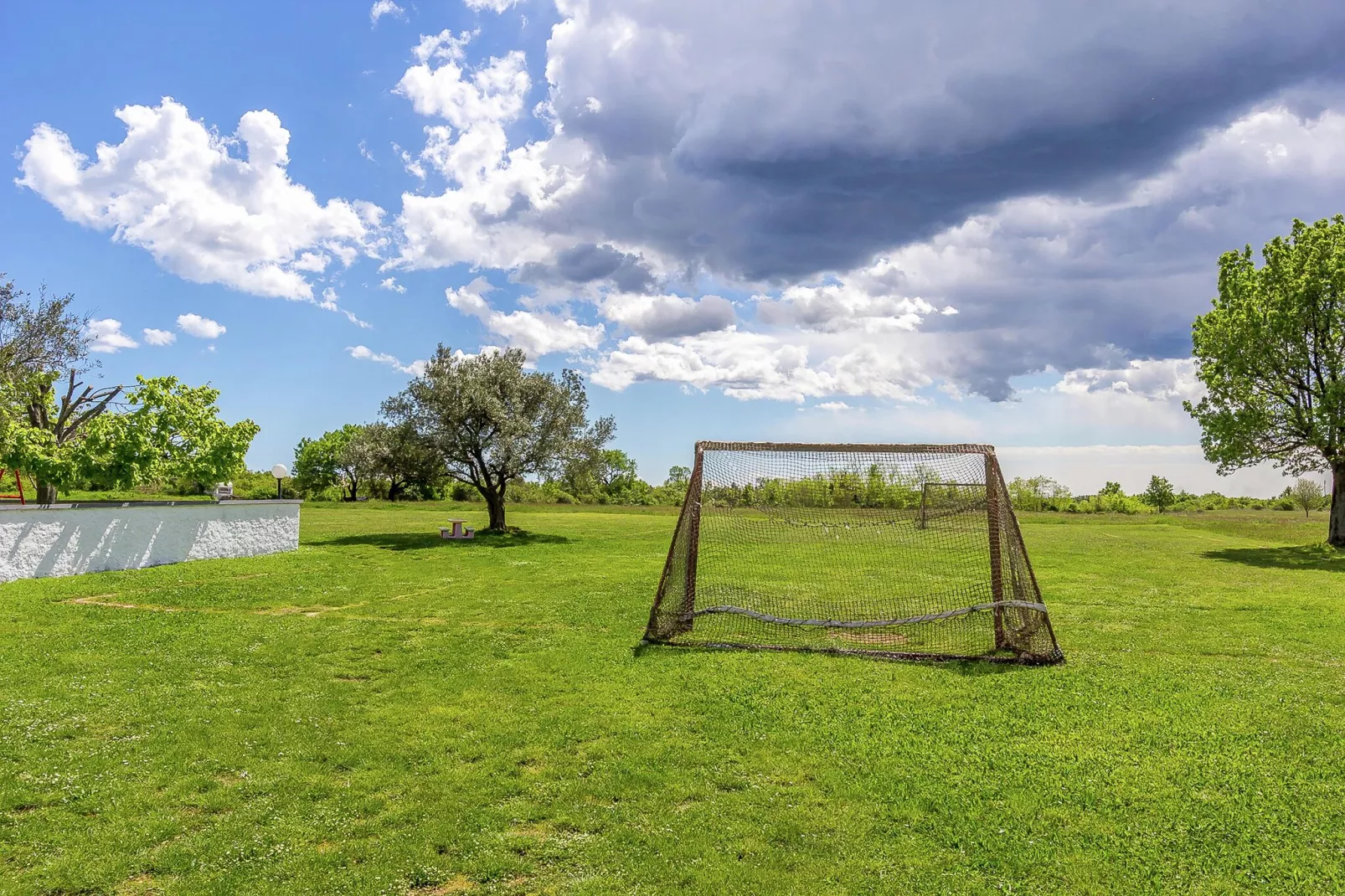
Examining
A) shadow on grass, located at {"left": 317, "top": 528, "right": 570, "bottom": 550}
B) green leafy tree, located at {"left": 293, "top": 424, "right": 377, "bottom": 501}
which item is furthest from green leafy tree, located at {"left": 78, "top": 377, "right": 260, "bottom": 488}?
green leafy tree, located at {"left": 293, "top": 424, "right": 377, "bottom": 501}

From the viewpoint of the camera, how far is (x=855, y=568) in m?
18.2

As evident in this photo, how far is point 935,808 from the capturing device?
510 centimetres

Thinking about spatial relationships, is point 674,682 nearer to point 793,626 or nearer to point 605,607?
point 793,626

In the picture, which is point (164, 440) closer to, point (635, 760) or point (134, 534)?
point (134, 534)

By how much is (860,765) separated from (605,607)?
7352 mm

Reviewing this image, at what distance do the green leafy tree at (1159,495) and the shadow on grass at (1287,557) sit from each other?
29.0 metres

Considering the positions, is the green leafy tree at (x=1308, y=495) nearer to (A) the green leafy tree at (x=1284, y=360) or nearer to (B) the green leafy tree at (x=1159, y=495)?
(B) the green leafy tree at (x=1159, y=495)

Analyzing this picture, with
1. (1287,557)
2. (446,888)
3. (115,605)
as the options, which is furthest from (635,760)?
(1287,557)

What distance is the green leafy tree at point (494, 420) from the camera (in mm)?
26375

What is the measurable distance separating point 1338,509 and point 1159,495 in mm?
28988

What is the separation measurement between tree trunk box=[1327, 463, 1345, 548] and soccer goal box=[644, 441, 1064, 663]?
50.7 feet

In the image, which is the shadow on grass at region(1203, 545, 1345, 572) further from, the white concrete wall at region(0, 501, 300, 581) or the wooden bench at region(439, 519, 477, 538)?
the white concrete wall at region(0, 501, 300, 581)

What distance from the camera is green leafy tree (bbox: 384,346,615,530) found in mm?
26375

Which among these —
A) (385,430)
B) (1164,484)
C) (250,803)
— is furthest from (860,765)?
(1164,484)
